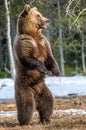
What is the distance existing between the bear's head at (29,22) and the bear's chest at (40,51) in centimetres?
26

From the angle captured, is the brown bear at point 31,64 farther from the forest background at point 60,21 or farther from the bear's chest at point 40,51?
the forest background at point 60,21

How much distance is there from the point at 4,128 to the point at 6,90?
1344cm

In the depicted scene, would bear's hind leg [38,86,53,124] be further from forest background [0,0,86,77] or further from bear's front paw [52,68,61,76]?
forest background [0,0,86,77]

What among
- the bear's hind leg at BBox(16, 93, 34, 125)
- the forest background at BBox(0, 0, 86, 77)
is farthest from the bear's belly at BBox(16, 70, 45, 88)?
the forest background at BBox(0, 0, 86, 77)

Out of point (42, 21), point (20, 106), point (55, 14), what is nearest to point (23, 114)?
point (20, 106)

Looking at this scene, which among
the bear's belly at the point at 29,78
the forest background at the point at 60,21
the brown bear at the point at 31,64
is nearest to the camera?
the brown bear at the point at 31,64

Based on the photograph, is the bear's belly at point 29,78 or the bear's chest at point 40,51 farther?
the bear's belly at point 29,78

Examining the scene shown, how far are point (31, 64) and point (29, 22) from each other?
86 centimetres

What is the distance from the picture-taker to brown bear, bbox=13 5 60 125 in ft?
32.6

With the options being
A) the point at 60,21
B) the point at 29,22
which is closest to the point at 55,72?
the point at 29,22

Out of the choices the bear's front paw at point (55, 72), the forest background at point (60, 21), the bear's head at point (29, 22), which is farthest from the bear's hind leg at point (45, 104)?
the forest background at point (60, 21)

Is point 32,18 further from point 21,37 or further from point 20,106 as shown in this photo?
point 20,106

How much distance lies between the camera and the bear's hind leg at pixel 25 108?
10.3 metres

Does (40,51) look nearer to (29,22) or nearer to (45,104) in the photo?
(29,22)
